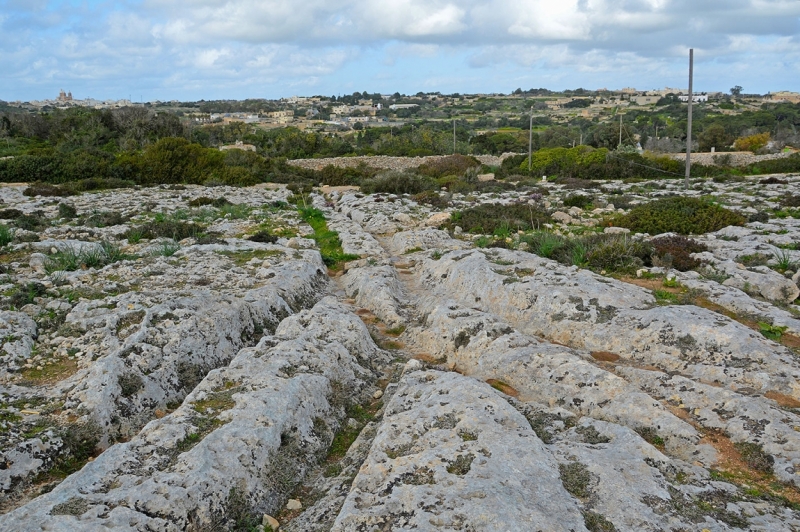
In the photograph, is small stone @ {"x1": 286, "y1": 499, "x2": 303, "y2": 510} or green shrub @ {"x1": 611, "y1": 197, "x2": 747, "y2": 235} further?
green shrub @ {"x1": 611, "y1": 197, "x2": 747, "y2": 235}

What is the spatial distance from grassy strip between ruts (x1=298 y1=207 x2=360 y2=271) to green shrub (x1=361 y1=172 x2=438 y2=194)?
754 centimetres

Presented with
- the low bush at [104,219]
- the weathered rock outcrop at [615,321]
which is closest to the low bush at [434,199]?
the low bush at [104,219]

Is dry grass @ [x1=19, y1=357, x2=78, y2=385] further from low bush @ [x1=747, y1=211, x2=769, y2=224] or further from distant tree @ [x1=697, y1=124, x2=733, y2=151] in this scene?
distant tree @ [x1=697, y1=124, x2=733, y2=151]

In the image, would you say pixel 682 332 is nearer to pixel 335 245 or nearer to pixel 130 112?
pixel 335 245

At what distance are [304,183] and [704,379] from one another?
33059mm

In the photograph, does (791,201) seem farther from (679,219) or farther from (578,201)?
(578,201)

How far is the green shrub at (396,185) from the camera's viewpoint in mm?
31673

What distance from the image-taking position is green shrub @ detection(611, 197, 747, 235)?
1677 centimetres

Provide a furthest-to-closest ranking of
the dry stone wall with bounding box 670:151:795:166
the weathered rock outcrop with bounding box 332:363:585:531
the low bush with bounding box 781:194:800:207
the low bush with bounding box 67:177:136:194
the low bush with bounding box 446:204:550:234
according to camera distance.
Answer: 1. the dry stone wall with bounding box 670:151:795:166
2. the low bush with bounding box 67:177:136:194
3. the low bush with bounding box 781:194:800:207
4. the low bush with bounding box 446:204:550:234
5. the weathered rock outcrop with bounding box 332:363:585:531

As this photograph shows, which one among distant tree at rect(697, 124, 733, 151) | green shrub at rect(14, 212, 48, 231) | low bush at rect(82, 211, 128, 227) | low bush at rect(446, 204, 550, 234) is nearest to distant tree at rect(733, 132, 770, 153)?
distant tree at rect(697, 124, 733, 151)

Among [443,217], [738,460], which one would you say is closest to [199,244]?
[443,217]

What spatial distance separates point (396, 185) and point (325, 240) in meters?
14.5

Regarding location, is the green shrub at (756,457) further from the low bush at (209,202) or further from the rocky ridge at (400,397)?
the low bush at (209,202)

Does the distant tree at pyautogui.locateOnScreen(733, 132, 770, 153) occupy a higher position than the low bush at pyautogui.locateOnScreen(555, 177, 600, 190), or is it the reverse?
the distant tree at pyautogui.locateOnScreen(733, 132, 770, 153)
